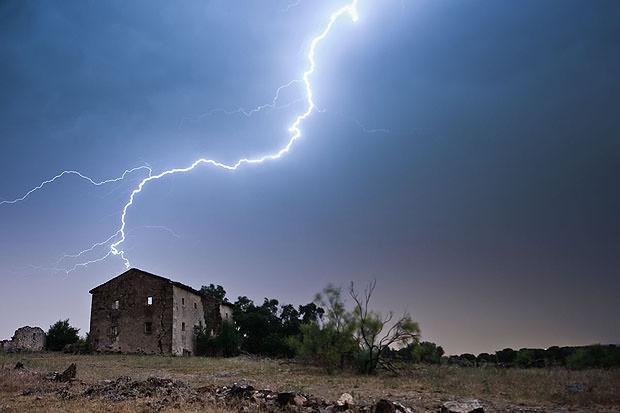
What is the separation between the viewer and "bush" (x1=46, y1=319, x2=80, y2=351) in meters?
43.8

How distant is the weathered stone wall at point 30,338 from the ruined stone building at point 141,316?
7.90m

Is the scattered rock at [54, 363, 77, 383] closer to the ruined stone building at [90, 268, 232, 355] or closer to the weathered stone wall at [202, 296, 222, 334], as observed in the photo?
the ruined stone building at [90, 268, 232, 355]

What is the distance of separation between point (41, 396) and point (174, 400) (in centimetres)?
392

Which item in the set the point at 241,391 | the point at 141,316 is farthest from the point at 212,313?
the point at 241,391

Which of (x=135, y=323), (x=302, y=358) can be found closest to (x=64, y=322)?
(x=135, y=323)

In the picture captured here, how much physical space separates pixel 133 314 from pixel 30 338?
12513 millimetres

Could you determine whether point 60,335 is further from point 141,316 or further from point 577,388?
point 577,388

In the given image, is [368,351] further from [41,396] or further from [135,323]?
[135,323]

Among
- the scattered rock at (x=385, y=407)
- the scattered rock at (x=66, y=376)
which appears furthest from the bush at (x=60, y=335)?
the scattered rock at (x=385, y=407)

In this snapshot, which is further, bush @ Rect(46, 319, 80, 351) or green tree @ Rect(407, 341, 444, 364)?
bush @ Rect(46, 319, 80, 351)

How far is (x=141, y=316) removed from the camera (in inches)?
1561

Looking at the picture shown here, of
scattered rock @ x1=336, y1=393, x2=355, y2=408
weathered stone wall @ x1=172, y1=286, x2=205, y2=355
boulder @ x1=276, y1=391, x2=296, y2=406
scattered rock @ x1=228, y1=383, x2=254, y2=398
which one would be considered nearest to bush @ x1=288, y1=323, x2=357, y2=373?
scattered rock @ x1=228, y1=383, x2=254, y2=398

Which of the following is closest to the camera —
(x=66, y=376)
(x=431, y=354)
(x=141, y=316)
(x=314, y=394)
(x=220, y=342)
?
(x=314, y=394)

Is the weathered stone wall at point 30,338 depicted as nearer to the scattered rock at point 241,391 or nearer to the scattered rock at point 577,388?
the scattered rock at point 241,391
